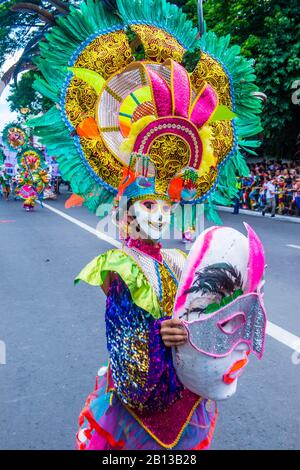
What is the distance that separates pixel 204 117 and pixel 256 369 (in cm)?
251

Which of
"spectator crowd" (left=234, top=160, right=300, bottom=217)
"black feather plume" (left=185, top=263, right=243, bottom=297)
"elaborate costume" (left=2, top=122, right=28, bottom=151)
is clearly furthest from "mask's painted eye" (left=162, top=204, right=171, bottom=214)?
"elaborate costume" (left=2, top=122, right=28, bottom=151)

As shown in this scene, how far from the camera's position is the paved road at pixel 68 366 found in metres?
3.15

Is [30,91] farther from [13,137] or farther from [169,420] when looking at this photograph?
[13,137]

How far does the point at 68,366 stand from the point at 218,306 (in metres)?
2.61

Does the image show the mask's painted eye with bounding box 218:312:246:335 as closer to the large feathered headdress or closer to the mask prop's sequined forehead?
the mask prop's sequined forehead

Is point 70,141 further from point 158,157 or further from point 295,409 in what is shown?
point 295,409

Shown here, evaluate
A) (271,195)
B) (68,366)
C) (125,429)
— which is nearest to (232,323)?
(125,429)

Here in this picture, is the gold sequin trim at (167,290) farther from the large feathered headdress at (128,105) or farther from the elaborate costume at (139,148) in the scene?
the large feathered headdress at (128,105)

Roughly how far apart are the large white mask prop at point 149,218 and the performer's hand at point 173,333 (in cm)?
36

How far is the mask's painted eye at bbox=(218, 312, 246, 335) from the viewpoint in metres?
1.76

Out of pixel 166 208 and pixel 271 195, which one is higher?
pixel 166 208

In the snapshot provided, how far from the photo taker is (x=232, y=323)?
1781 mm

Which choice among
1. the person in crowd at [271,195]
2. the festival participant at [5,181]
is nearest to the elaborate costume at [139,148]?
the person in crowd at [271,195]

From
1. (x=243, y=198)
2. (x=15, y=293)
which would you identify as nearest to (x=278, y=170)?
(x=243, y=198)
